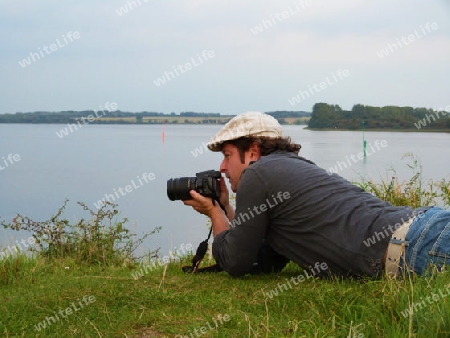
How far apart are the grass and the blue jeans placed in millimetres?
127

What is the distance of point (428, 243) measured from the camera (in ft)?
10.5

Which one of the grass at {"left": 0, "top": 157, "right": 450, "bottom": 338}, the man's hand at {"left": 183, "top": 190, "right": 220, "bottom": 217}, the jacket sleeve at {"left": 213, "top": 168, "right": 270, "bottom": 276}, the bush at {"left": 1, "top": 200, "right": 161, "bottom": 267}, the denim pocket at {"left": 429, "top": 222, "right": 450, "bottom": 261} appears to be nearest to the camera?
the grass at {"left": 0, "top": 157, "right": 450, "bottom": 338}

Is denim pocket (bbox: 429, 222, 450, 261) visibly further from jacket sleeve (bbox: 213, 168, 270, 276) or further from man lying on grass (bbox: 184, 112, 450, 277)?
jacket sleeve (bbox: 213, 168, 270, 276)

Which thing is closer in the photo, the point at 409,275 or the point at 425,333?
the point at 425,333

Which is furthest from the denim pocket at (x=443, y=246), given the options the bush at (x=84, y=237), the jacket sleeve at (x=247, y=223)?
the bush at (x=84, y=237)

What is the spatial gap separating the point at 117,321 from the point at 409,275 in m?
1.45

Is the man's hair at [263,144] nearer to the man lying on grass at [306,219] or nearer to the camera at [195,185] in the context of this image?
the man lying on grass at [306,219]

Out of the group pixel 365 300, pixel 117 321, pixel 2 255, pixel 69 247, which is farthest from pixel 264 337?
pixel 69 247

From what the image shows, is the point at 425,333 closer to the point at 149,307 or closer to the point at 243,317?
the point at 243,317

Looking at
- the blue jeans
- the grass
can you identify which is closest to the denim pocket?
the blue jeans

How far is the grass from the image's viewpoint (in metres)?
2.56

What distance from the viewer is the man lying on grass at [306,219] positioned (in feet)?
10.7

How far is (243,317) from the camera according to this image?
2896 mm

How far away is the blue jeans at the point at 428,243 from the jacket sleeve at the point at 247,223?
2.73 ft
